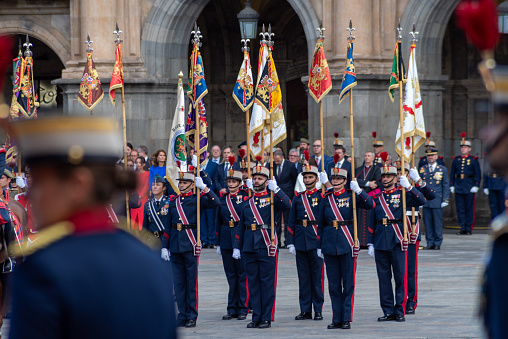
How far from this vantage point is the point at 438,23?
57.7 ft

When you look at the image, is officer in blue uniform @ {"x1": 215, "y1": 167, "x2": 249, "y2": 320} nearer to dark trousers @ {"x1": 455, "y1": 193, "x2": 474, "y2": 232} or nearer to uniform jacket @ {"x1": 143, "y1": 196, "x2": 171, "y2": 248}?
uniform jacket @ {"x1": 143, "y1": 196, "x2": 171, "y2": 248}

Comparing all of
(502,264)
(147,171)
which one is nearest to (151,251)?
(502,264)

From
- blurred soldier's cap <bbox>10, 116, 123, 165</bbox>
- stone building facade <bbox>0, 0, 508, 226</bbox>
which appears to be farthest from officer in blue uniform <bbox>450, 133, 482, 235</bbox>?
blurred soldier's cap <bbox>10, 116, 123, 165</bbox>

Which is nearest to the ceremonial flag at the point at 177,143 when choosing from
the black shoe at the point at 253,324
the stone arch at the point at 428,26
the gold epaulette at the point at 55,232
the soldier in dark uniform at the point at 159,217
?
the soldier in dark uniform at the point at 159,217

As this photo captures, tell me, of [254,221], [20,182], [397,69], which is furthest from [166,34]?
[254,221]

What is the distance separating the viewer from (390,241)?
33.7 ft

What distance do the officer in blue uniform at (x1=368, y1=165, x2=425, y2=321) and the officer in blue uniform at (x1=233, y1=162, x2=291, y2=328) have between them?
973 mm

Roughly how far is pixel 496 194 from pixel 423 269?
5241 mm

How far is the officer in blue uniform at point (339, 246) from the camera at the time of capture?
384 inches

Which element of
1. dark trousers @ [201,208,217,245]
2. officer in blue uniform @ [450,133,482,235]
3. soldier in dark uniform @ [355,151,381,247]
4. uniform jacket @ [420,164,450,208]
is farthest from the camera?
officer in blue uniform @ [450,133,482,235]

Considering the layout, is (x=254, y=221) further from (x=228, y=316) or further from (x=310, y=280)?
(x=228, y=316)

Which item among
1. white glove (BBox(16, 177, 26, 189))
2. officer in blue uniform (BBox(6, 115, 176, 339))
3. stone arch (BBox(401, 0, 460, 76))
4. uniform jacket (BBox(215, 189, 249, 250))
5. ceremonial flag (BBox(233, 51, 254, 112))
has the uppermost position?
stone arch (BBox(401, 0, 460, 76))

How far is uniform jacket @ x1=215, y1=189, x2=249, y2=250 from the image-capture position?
10.9 m

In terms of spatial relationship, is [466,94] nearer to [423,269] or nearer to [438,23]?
[438,23]
